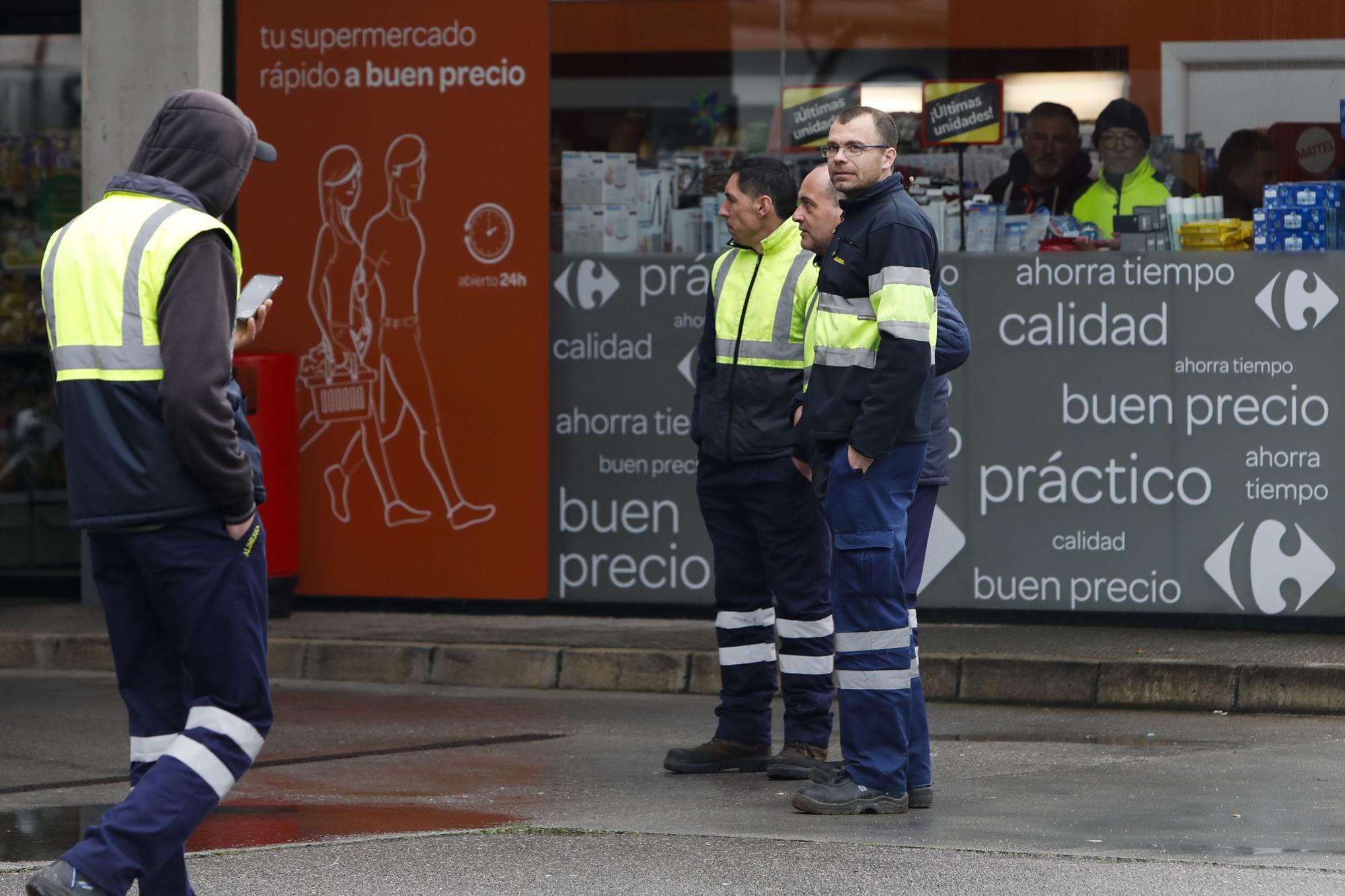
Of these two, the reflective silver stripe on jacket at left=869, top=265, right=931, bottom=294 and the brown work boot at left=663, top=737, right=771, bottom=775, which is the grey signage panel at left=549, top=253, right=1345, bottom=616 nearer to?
the brown work boot at left=663, top=737, right=771, bottom=775

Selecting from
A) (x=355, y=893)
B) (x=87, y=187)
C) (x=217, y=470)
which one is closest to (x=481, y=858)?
(x=355, y=893)

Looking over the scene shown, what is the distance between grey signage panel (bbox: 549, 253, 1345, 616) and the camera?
9.51m

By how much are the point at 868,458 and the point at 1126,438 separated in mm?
3843

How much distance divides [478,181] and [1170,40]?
3370mm

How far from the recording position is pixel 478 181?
33.6 feet

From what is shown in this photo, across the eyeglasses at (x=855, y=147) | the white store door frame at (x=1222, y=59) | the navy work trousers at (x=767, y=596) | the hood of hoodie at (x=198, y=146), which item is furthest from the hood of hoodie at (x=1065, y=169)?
the hood of hoodie at (x=198, y=146)

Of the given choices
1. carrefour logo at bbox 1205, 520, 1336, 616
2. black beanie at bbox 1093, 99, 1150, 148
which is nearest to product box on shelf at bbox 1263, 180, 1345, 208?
black beanie at bbox 1093, 99, 1150, 148

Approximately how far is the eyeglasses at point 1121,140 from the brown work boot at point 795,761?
13.7 feet

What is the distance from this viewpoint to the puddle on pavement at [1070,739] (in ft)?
25.1

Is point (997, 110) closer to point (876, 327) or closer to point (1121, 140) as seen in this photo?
point (1121, 140)

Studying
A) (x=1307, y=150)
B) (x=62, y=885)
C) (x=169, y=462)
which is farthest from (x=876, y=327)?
(x=1307, y=150)

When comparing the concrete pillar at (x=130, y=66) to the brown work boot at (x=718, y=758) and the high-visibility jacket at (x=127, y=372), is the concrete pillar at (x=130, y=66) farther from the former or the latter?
the high-visibility jacket at (x=127, y=372)

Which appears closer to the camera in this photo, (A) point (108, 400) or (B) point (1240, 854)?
(A) point (108, 400)

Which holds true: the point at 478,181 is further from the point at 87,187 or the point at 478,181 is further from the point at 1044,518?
the point at 1044,518
